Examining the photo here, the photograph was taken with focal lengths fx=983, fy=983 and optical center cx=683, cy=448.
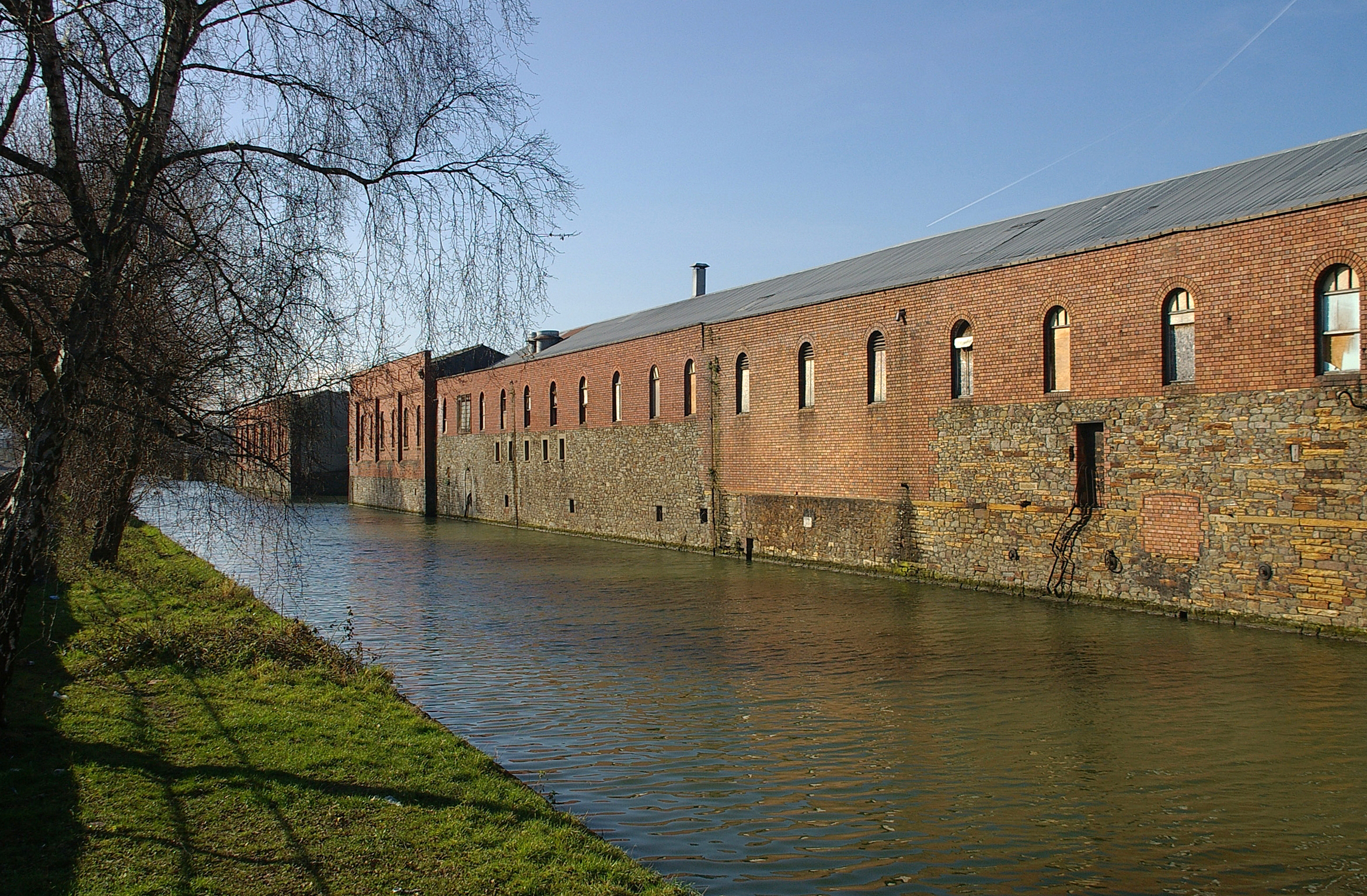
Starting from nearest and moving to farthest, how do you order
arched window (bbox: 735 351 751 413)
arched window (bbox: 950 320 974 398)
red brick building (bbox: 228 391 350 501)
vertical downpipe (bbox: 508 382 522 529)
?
1. red brick building (bbox: 228 391 350 501)
2. arched window (bbox: 950 320 974 398)
3. arched window (bbox: 735 351 751 413)
4. vertical downpipe (bbox: 508 382 522 529)

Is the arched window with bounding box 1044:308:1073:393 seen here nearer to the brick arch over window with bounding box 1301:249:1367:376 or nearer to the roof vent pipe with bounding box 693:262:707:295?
the brick arch over window with bounding box 1301:249:1367:376

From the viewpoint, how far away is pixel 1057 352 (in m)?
15.6

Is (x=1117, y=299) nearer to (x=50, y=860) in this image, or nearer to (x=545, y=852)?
(x=545, y=852)

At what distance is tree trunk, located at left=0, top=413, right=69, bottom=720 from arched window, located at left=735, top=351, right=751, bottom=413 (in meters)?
18.0

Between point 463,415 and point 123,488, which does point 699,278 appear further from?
point 123,488

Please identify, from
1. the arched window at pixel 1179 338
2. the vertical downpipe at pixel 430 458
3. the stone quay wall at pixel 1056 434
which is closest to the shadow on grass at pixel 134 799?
the stone quay wall at pixel 1056 434

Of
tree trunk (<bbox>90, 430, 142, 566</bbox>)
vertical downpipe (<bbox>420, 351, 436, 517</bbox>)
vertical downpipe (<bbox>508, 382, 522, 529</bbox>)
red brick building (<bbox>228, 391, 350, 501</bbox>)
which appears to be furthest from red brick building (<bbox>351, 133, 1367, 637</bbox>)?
vertical downpipe (<bbox>420, 351, 436, 517</bbox>)

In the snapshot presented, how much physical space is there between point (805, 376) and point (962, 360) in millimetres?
4538

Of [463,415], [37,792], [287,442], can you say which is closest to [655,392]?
[463,415]

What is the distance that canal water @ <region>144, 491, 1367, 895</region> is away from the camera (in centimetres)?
538

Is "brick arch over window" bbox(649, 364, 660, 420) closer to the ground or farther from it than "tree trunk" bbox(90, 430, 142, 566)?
farther from it

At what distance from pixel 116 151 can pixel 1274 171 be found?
1586cm

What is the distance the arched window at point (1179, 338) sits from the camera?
13641 millimetres

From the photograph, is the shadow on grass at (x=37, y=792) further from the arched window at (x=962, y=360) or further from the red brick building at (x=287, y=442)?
the arched window at (x=962, y=360)
